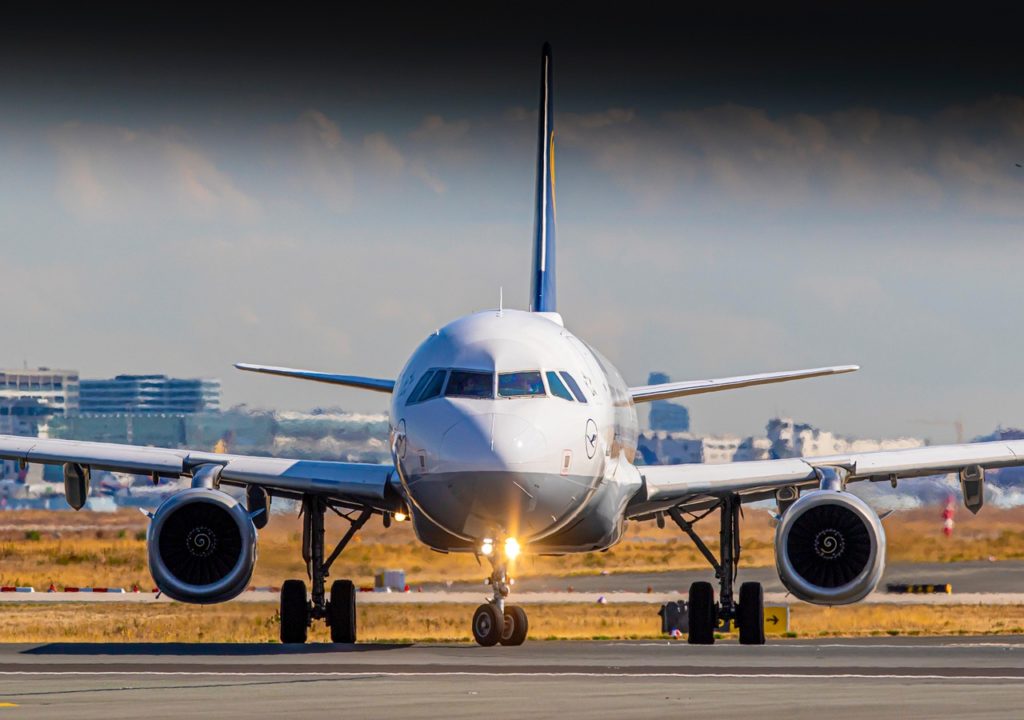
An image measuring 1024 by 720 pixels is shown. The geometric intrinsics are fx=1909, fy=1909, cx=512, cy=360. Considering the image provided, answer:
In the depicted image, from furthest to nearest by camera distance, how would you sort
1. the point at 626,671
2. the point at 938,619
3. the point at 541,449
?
1. the point at 938,619
2. the point at 541,449
3. the point at 626,671

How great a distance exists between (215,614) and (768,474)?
1709cm

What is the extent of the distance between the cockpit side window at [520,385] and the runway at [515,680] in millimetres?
3526

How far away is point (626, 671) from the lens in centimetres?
2298

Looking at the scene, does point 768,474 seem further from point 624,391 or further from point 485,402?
point 485,402

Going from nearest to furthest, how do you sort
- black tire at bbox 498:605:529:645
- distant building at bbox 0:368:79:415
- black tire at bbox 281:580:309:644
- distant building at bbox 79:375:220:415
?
black tire at bbox 498:605:529:645
black tire at bbox 281:580:309:644
distant building at bbox 0:368:79:415
distant building at bbox 79:375:220:415

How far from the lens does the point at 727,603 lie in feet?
102

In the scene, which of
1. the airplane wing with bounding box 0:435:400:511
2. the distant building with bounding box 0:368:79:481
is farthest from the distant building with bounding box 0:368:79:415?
the airplane wing with bounding box 0:435:400:511

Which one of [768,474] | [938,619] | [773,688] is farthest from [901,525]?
[773,688]

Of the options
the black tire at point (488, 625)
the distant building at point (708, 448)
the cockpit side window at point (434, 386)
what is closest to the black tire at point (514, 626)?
the black tire at point (488, 625)

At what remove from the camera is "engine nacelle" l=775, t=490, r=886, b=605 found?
2858 centimetres

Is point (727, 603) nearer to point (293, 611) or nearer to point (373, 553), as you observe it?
point (293, 611)

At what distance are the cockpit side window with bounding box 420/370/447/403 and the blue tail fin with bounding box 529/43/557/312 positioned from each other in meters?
11.6

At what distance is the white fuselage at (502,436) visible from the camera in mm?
24922

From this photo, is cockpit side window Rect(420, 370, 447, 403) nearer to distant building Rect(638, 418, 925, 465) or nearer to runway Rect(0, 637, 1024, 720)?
runway Rect(0, 637, 1024, 720)
